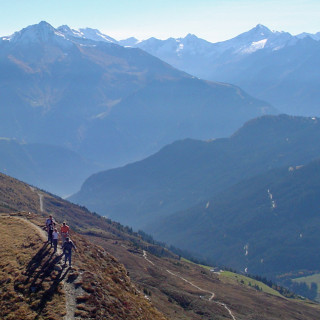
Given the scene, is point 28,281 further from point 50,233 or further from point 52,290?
point 50,233

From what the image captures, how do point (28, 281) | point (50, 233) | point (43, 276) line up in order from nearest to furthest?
1. point (28, 281)
2. point (43, 276)
3. point (50, 233)

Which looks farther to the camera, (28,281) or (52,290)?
(28,281)

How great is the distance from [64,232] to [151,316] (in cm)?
1385

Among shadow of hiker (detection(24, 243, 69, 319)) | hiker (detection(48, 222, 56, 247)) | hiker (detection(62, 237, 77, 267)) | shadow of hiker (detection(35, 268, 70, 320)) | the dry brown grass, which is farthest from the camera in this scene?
hiker (detection(48, 222, 56, 247))

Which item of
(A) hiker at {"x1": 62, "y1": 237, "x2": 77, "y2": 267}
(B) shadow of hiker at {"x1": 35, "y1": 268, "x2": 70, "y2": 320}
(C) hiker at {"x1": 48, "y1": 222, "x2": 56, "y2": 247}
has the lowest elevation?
(B) shadow of hiker at {"x1": 35, "y1": 268, "x2": 70, "y2": 320}

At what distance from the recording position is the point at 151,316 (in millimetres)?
56000

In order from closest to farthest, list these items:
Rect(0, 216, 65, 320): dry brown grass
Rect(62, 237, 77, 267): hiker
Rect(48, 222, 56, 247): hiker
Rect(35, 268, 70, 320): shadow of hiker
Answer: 1. Rect(0, 216, 65, 320): dry brown grass
2. Rect(35, 268, 70, 320): shadow of hiker
3. Rect(62, 237, 77, 267): hiker
4. Rect(48, 222, 56, 247): hiker

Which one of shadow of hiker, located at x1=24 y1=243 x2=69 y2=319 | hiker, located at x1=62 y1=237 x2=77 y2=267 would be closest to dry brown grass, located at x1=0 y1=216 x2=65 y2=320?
shadow of hiker, located at x1=24 y1=243 x2=69 y2=319

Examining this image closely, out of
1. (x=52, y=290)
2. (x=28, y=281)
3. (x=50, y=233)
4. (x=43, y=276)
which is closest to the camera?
(x=52, y=290)

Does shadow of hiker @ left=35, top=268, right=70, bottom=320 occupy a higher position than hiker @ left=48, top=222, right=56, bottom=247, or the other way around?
hiker @ left=48, top=222, right=56, bottom=247

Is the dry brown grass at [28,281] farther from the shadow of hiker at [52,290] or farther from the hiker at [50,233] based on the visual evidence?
the hiker at [50,233]

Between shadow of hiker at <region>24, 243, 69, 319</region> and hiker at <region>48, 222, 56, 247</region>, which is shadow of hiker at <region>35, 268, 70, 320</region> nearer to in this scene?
shadow of hiker at <region>24, 243, 69, 319</region>

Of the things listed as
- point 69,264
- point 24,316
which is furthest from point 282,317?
point 24,316

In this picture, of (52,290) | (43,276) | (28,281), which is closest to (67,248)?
(43,276)
